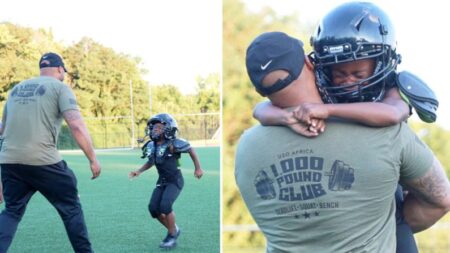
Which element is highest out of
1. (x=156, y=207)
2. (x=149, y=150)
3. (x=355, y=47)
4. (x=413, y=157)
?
(x=355, y=47)

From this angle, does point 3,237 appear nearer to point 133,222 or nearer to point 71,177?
point 71,177

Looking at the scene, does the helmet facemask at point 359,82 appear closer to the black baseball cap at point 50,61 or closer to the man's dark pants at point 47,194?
the man's dark pants at point 47,194

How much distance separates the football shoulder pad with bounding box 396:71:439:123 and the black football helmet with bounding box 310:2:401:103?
0.05 m

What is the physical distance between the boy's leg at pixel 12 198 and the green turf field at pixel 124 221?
5.96ft

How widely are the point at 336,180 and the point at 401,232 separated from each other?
0.48 meters

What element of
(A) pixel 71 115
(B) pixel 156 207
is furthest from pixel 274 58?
A: (B) pixel 156 207

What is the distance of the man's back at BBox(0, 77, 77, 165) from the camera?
234 inches

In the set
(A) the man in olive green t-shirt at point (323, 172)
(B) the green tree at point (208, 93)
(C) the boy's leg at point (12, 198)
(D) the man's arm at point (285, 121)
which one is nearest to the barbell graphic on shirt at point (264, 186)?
(A) the man in olive green t-shirt at point (323, 172)

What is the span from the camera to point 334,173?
1.96 meters

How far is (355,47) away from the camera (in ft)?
6.84

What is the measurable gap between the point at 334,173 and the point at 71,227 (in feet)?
14.7

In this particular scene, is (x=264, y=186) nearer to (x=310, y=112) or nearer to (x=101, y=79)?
(x=310, y=112)

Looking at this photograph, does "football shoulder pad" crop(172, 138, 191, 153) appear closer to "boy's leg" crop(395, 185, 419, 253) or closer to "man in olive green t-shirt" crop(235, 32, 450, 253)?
"boy's leg" crop(395, 185, 419, 253)

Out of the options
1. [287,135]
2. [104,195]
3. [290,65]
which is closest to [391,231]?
[287,135]
